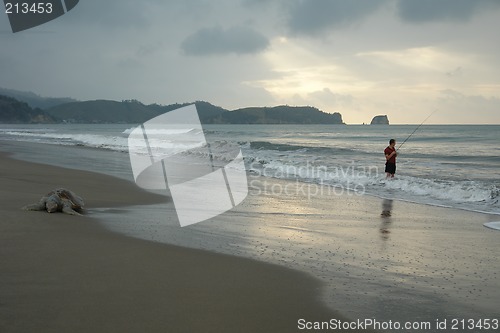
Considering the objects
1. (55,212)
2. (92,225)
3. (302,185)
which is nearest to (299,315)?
(92,225)

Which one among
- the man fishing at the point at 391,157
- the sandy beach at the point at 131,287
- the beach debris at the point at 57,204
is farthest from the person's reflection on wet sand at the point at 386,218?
the beach debris at the point at 57,204

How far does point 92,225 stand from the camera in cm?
654

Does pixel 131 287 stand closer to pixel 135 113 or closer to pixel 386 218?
pixel 386 218

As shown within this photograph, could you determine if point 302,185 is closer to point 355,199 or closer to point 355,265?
point 355,199

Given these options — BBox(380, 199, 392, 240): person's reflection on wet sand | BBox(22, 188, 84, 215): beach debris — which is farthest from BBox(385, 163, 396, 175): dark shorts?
BBox(22, 188, 84, 215): beach debris

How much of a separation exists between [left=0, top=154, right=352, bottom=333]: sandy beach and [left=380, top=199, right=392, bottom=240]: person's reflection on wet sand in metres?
2.68

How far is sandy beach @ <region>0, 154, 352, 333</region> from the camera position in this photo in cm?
327

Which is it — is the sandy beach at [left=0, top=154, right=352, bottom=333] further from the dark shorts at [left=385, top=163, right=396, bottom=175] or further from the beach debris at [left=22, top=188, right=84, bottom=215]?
the dark shorts at [left=385, top=163, right=396, bottom=175]

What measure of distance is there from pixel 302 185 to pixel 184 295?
10226 mm

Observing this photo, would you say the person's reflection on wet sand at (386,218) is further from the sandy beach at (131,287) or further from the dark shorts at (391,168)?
the dark shorts at (391,168)

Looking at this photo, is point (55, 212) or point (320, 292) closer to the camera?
point (320, 292)

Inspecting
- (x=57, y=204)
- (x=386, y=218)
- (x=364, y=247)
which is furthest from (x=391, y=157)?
(x=57, y=204)

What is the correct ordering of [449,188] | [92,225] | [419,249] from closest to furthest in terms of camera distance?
1. [419,249]
2. [92,225]
3. [449,188]

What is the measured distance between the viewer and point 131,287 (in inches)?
155
